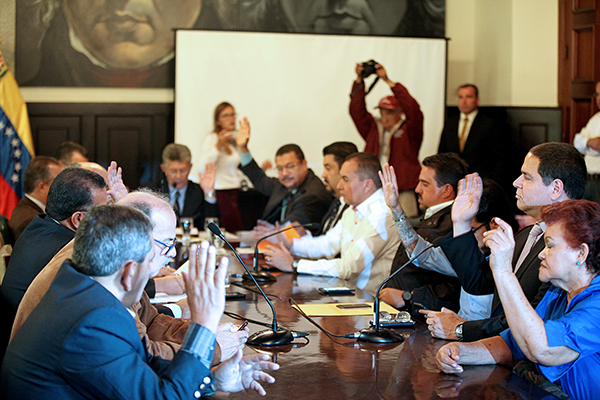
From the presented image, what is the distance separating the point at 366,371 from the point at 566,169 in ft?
4.12

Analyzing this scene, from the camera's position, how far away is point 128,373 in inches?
54.7

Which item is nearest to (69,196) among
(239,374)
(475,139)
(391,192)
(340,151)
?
(239,374)

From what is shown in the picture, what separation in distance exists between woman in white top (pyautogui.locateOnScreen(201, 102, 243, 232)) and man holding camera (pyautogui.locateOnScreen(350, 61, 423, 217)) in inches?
53.3

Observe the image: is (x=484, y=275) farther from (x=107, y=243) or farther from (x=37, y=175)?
(x=37, y=175)

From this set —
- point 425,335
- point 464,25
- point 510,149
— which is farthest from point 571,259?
point 464,25

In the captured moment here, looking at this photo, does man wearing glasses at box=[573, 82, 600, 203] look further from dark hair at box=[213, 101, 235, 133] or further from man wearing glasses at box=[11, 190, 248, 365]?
man wearing glasses at box=[11, 190, 248, 365]

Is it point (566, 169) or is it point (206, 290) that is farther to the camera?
point (566, 169)

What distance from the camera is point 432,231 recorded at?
332cm

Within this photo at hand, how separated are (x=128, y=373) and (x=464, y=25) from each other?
7313 mm

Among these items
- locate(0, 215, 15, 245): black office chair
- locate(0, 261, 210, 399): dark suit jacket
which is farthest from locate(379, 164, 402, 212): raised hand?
locate(0, 215, 15, 245): black office chair

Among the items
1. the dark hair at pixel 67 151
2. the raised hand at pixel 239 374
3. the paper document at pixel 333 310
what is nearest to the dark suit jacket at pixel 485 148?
the dark hair at pixel 67 151

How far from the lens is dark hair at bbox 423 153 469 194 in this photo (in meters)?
3.50

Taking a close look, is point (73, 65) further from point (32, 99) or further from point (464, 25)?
point (464, 25)

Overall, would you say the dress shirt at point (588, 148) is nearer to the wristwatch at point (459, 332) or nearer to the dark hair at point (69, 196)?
the wristwatch at point (459, 332)
